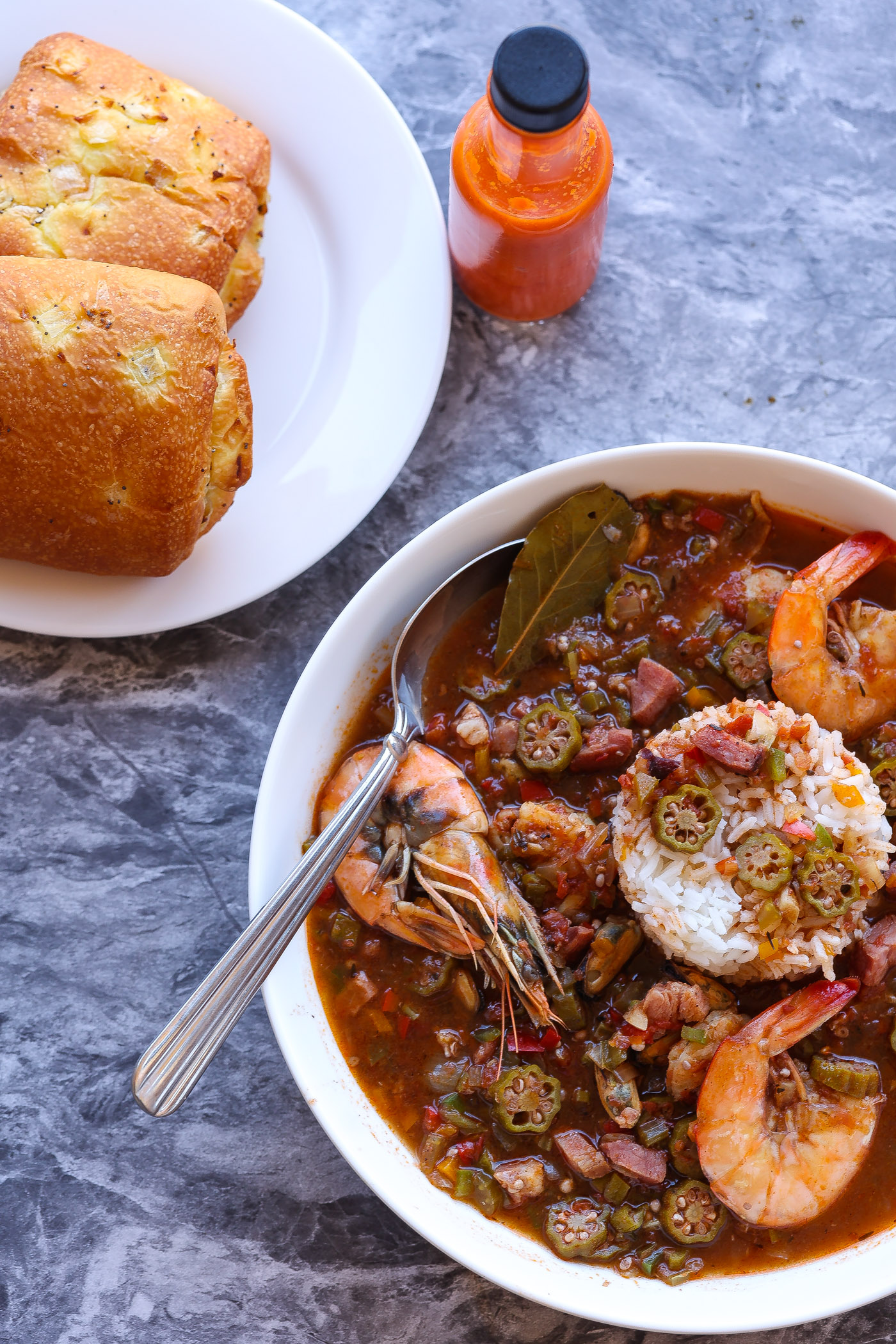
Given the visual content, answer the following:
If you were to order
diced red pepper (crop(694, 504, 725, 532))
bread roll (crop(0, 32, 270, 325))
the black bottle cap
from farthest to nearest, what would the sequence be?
diced red pepper (crop(694, 504, 725, 532)) < bread roll (crop(0, 32, 270, 325)) < the black bottle cap

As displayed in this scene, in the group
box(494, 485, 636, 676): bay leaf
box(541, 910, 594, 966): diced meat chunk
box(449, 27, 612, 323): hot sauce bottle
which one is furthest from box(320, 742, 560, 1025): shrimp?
box(449, 27, 612, 323): hot sauce bottle

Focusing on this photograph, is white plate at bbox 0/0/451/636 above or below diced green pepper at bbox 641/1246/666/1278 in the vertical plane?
above

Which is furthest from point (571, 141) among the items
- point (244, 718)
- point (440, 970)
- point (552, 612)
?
point (440, 970)

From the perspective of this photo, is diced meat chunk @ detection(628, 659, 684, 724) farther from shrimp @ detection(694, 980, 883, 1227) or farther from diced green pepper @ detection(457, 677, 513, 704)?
shrimp @ detection(694, 980, 883, 1227)

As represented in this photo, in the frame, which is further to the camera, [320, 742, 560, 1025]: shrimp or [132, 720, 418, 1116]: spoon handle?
[320, 742, 560, 1025]: shrimp

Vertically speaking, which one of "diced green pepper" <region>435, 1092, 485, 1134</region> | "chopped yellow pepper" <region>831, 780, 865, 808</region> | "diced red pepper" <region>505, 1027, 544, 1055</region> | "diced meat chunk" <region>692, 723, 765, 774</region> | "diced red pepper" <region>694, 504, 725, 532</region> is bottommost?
"diced green pepper" <region>435, 1092, 485, 1134</region>

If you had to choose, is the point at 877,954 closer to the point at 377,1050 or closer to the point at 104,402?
the point at 377,1050

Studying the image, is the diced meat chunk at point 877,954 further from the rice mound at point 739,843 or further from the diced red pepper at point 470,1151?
the diced red pepper at point 470,1151

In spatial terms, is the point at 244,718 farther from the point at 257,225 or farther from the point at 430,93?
the point at 430,93
